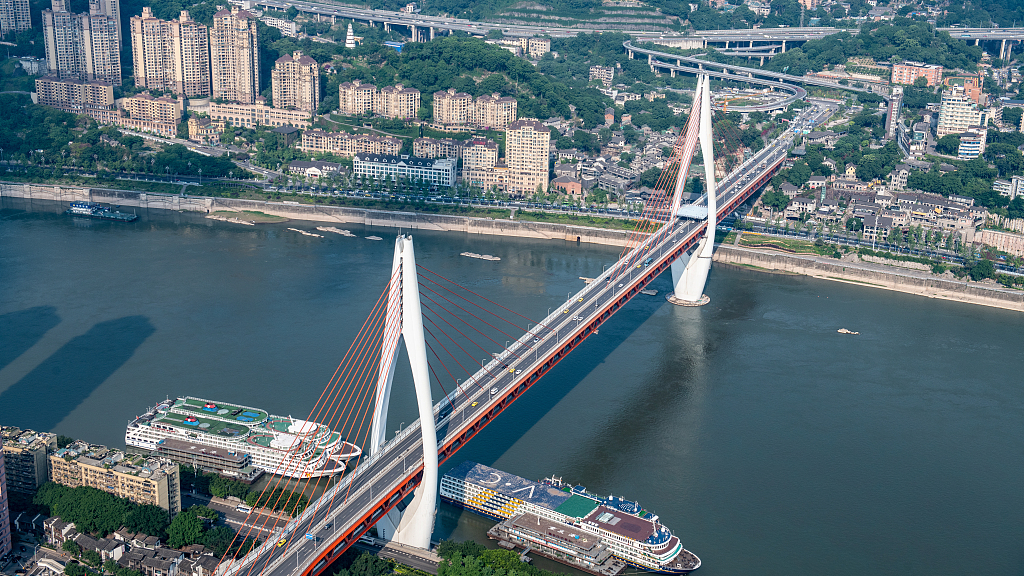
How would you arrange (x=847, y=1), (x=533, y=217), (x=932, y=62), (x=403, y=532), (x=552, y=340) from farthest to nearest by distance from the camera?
(x=847, y=1) → (x=932, y=62) → (x=533, y=217) → (x=552, y=340) → (x=403, y=532)

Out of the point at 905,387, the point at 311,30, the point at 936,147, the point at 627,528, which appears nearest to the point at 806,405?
the point at 905,387

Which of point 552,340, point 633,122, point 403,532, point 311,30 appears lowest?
point 403,532

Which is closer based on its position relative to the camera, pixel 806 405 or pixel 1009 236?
pixel 806 405

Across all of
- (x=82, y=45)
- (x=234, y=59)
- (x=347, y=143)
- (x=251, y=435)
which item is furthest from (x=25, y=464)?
(x=82, y=45)

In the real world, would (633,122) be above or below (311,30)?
below

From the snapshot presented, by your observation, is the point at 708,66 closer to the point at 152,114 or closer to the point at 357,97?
the point at 357,97

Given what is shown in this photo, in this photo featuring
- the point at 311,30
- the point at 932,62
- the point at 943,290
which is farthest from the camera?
the point at 311,30

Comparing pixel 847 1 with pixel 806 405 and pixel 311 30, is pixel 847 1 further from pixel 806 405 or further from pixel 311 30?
pixel 806 405
